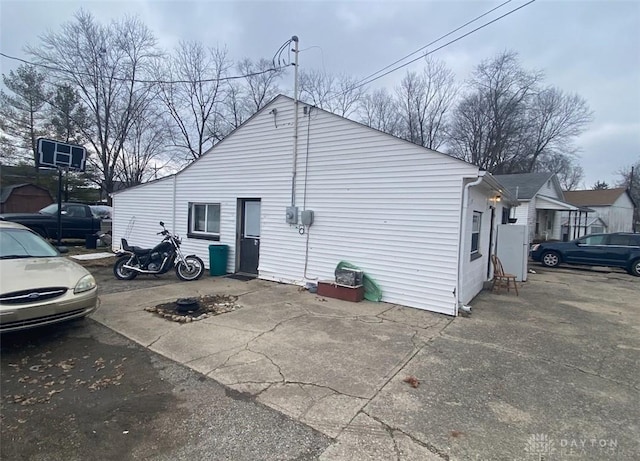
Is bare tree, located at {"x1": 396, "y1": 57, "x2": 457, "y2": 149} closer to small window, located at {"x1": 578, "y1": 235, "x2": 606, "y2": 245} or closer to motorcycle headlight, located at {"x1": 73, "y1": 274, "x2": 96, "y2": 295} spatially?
small window, located at {"x1": 578, "y1": 235, "x2": 606, "y2": 245}

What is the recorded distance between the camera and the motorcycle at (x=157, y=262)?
7.55m

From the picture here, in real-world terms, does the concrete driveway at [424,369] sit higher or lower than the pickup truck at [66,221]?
lower

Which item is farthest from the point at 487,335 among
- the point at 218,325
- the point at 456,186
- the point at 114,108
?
the point at 114,108

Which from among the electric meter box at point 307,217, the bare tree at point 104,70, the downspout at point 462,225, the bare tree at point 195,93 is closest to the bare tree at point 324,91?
the bare tree at point 195,93

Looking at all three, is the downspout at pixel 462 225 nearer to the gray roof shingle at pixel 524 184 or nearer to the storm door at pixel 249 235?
the storm door at pixel 249 235

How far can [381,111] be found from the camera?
86.1 feet

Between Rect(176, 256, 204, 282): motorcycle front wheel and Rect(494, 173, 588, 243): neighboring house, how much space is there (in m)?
12.4

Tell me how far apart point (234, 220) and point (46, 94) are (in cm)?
2048

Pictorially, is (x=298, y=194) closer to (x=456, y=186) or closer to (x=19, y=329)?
(x=456, y=186)

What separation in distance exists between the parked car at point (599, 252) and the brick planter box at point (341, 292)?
10636mm

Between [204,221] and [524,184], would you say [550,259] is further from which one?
[204,221]

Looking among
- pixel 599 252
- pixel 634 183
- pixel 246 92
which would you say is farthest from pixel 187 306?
pixel 634 183

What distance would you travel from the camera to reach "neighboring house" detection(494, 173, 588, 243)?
1578cm

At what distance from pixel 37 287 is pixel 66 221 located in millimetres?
11333
